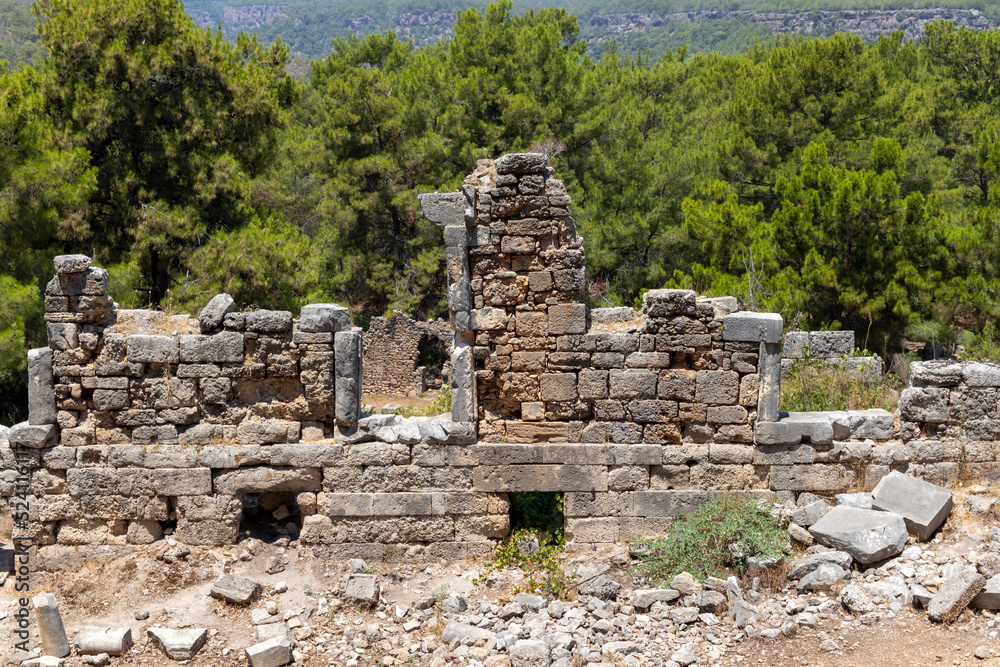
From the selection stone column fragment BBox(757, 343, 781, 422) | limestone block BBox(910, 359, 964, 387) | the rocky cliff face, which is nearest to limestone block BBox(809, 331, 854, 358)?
limestone block BBox(910, 359, 964, 387)

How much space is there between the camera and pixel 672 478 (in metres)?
7.72

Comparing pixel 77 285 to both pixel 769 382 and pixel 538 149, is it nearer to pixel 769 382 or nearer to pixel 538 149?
pixel 769 382

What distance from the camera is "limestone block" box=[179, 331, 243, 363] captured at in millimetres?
7523

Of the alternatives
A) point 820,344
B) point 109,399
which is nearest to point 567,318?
point 109,399

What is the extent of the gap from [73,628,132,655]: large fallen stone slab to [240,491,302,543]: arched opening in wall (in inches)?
65.8

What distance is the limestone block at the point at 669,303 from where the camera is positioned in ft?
24.6

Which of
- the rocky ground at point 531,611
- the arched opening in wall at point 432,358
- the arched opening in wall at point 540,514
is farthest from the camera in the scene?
the arched opening in wall at point 432,358

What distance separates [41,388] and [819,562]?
7.21 meters

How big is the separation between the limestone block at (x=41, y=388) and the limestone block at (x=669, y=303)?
566cm

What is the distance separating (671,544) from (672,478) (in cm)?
70

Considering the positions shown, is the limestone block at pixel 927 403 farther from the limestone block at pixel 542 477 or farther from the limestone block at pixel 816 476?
the limestone block at pixel 542 477

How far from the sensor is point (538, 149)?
1950 cm

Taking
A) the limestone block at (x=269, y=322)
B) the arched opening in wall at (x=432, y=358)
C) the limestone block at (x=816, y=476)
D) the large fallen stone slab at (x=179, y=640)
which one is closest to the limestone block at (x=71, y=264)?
the limestone block at (x=269, y=322)

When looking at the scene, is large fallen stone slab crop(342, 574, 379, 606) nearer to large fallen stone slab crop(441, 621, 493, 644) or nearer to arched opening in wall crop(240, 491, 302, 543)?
large fallen stone slab crop(441, 621, 493, 644)
